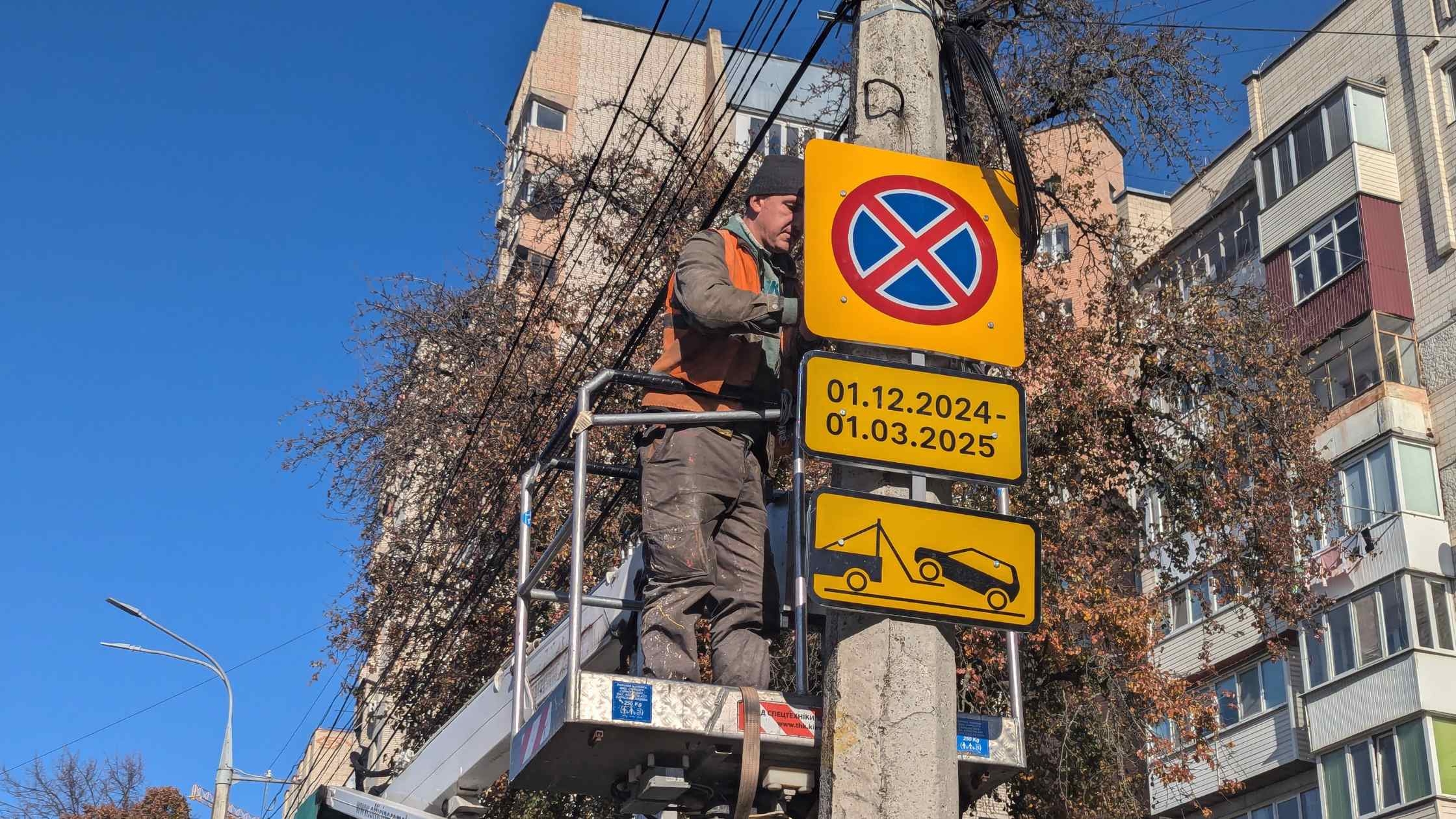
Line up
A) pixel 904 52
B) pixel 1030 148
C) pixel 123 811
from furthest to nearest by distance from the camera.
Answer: pixel 123 811 → pixel 1030 148 → pixel 904 52

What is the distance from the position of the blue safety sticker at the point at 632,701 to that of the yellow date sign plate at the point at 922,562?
0.75m

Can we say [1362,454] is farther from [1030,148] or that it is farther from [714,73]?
[714,73]

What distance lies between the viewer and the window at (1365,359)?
29.1 metres

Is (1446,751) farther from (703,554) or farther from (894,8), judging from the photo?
(894,8)

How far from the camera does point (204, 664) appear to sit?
31266 mm

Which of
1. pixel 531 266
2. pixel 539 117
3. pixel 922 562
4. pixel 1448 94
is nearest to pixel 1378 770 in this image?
Answer: pixel 1448 94

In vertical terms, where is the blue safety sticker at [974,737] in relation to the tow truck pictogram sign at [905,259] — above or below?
below

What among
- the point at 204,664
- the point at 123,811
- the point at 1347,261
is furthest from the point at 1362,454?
the point at 123,811

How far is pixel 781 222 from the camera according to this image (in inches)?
272

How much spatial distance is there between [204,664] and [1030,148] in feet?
68.9

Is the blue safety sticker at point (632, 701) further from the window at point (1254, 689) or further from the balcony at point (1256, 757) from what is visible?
the window at point (1254, 689)

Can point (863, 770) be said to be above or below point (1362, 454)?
below

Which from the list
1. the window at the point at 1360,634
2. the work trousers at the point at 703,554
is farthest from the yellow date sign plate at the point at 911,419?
the window at the point at 1360,634

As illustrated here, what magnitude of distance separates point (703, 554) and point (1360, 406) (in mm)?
24844
